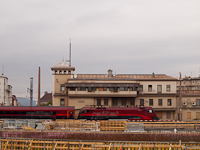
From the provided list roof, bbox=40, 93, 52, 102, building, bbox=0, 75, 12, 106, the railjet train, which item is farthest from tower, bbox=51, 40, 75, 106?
roof, bbox=40, 93, 52, 102

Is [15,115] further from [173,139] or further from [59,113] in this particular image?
[173,139]

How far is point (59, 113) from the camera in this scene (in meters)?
61.9

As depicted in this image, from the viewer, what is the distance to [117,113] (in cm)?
6150

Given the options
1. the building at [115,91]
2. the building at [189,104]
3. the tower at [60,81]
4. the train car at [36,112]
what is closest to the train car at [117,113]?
the train car at [36,112]

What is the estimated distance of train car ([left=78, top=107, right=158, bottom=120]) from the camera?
61.1m

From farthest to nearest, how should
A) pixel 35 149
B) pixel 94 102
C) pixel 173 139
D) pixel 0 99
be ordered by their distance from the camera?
pixel 0 99, pixel 94 102, pixel 173 139, pixel 35 149

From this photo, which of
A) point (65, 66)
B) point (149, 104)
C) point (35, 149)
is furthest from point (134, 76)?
point (35, 149)

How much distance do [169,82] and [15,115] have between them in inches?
1365

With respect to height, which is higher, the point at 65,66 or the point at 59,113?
the point at 65,66

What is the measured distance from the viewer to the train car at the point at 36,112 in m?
61.9

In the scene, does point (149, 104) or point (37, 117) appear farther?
point (149, 104)

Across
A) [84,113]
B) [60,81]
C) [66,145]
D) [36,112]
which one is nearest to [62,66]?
[60,81]

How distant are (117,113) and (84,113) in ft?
21.3

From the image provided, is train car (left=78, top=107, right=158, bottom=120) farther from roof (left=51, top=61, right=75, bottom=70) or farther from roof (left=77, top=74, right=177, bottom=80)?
roof (left=51, top=61, right=75, bottom=70)
